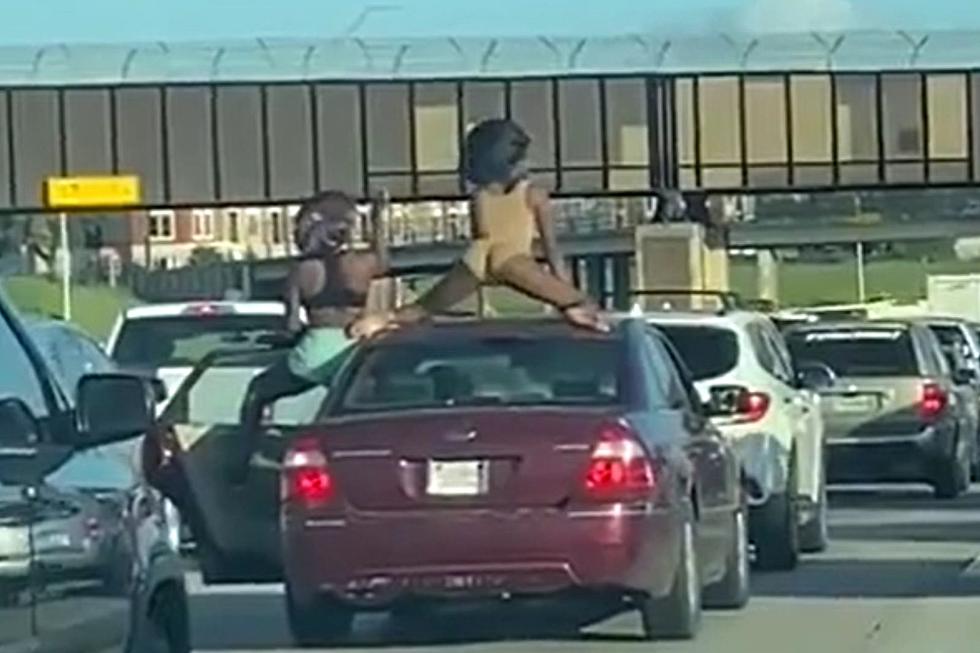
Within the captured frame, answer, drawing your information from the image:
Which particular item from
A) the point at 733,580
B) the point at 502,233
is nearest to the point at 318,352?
the point at 502,233

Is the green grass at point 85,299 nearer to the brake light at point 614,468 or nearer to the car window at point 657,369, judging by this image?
the car window at point 657,369

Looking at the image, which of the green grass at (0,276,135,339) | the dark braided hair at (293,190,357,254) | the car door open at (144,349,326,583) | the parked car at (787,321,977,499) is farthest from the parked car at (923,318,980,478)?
the green grass at (0,276,135,339)

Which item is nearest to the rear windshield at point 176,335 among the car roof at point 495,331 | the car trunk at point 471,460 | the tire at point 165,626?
the car roof at point 495,331

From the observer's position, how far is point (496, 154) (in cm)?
1950

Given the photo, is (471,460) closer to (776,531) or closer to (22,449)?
(776,531)

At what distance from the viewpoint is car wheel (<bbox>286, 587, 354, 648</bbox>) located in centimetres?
1544

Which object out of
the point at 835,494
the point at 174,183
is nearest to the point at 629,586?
the point at 835,494

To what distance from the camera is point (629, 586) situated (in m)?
15.1

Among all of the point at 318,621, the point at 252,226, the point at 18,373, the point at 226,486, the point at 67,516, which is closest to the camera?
the point at 67,516

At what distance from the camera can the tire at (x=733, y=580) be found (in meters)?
17.5

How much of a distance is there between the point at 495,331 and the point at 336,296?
2663mm

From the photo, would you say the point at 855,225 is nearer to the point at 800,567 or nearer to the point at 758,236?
the point at 758,236

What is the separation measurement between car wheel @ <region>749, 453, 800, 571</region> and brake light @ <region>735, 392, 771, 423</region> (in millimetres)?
476

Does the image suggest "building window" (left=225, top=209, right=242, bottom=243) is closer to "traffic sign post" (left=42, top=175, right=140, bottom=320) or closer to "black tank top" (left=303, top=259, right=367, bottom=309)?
"traffic sign post" (left=42, top=175, right=140, bottom=320)
